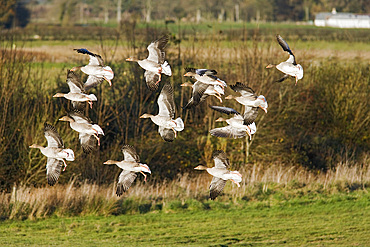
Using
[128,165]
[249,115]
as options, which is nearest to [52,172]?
[128,165]

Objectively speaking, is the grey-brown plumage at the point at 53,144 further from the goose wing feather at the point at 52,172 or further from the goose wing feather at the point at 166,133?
the goose wing feather at the point at 166,133

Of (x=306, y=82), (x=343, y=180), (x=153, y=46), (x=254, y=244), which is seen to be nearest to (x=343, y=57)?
(x=306, y=82)

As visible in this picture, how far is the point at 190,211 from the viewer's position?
67.5ft

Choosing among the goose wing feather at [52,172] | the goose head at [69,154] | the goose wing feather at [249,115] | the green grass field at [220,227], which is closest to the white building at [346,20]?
the green grass field at [220,227]

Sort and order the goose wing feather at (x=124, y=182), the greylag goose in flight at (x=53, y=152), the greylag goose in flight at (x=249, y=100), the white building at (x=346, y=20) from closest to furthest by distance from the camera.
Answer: the greylag goose in flight at (x=249, y=100) → the greylag goose in flight at (x=53, y=152) → the goose wing feather at (x=124, y=182) → the white building at (x=346, y=20)

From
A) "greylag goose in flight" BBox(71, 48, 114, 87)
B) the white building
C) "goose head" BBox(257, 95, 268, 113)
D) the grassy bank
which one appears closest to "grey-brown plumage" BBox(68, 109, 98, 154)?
"greylag goose in flight" BBox(71, 48, 114, 87)

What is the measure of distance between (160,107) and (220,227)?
12855mm

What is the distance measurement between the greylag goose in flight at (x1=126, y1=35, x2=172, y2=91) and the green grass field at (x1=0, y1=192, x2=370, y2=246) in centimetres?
1047

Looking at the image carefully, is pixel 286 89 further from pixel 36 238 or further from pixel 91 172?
pixel 36 238

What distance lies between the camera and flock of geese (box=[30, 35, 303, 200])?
21.3 ft

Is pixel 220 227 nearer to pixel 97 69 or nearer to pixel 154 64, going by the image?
pixel 154 64

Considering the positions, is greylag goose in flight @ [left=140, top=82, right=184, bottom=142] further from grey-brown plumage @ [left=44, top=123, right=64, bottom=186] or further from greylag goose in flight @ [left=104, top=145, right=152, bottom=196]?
grey-brown plumage @ [left=44, top=123, right=64, bottom=186]

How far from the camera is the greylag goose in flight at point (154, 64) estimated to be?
21.6 feet

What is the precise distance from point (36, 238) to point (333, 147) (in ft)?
53.4
